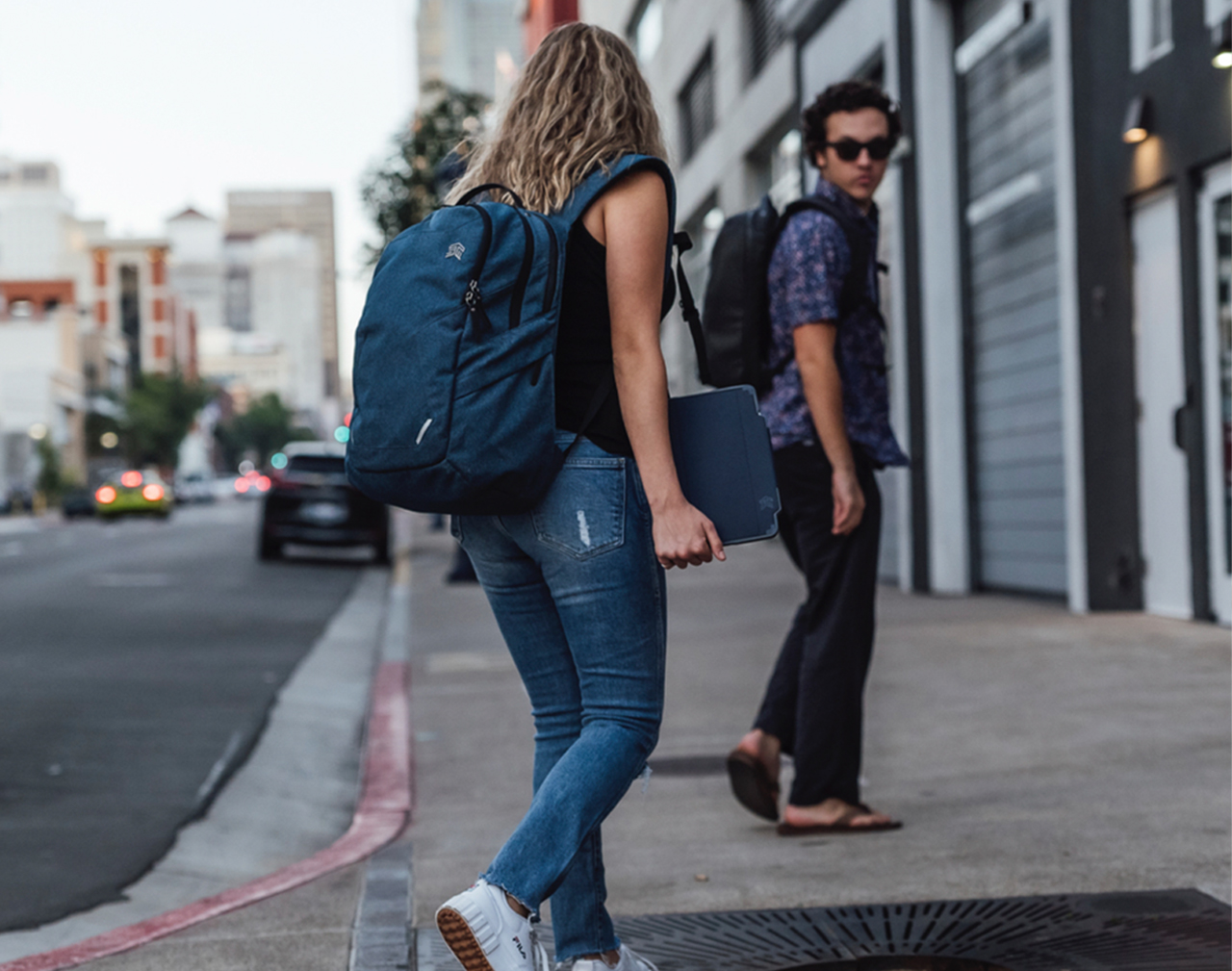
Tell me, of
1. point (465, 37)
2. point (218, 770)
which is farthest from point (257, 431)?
point (218, 770)

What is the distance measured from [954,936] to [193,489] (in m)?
80.3

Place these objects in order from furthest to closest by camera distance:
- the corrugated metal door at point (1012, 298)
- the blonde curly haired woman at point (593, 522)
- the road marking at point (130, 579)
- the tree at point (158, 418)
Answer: the tree at point (158, 418) → the road marking at point (130, 579) → the corrugated metal door at point (1012, 298) → the blonde curly haired woman at point (593, 522)

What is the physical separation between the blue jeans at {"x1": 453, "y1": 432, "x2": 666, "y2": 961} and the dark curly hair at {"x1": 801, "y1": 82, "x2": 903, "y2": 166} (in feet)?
6.97

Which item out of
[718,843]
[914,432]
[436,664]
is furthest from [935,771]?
[914,432]

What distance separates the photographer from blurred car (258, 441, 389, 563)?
19.7 metres

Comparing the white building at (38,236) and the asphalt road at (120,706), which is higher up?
the white building at (38,236)

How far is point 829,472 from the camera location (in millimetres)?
4184

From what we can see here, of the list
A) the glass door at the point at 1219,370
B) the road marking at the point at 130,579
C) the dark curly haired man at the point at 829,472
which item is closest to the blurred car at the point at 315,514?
the road marking at the point at 130,579

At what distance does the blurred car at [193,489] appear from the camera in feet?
260

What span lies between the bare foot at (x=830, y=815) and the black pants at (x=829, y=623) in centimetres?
2

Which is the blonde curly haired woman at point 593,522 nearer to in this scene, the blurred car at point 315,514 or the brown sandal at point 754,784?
the brown sandal at point 754,784

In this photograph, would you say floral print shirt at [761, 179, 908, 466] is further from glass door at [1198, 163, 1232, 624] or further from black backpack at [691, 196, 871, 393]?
glass door at [1198, 163, 1232, 624]

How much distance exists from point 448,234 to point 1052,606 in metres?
8.38

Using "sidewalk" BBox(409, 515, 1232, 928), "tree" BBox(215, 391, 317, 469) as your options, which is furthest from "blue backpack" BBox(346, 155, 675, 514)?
"tree" BBox(215, 391, 317, 469)
